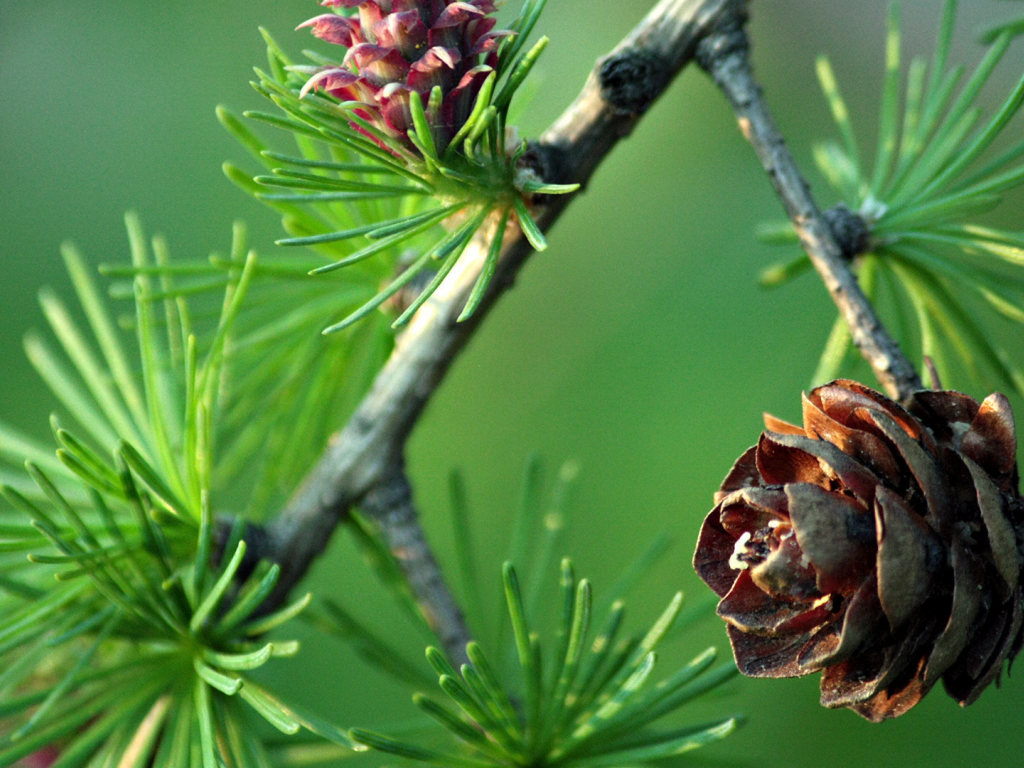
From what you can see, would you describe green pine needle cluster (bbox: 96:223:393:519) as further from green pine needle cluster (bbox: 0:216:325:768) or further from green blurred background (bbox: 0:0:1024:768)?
green blurred background (bbox: 0:0:1024:768)

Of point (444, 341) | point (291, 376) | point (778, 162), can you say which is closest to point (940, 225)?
point (778, 162)

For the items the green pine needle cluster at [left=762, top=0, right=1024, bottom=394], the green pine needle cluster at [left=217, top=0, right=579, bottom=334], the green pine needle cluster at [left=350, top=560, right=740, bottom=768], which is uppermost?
the green pine needle cluster at [left=217, top=0, right=579, bottom=334]

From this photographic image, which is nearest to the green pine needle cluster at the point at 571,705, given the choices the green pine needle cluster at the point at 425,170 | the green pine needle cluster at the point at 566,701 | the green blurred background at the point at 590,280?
the green pine needle cluster at the point at 566,701

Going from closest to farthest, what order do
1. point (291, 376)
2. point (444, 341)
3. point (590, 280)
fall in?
point (444, 341), point (291, 376), point (590, 280)

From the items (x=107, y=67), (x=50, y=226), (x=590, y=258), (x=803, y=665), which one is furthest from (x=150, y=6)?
(x=803, y=665)

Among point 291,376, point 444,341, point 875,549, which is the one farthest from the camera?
point 291,376

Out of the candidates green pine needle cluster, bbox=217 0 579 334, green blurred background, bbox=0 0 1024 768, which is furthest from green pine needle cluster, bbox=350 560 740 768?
green blurred background, bbox=0 0 1024 768

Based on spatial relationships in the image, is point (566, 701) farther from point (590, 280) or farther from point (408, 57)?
point (590, 280)
